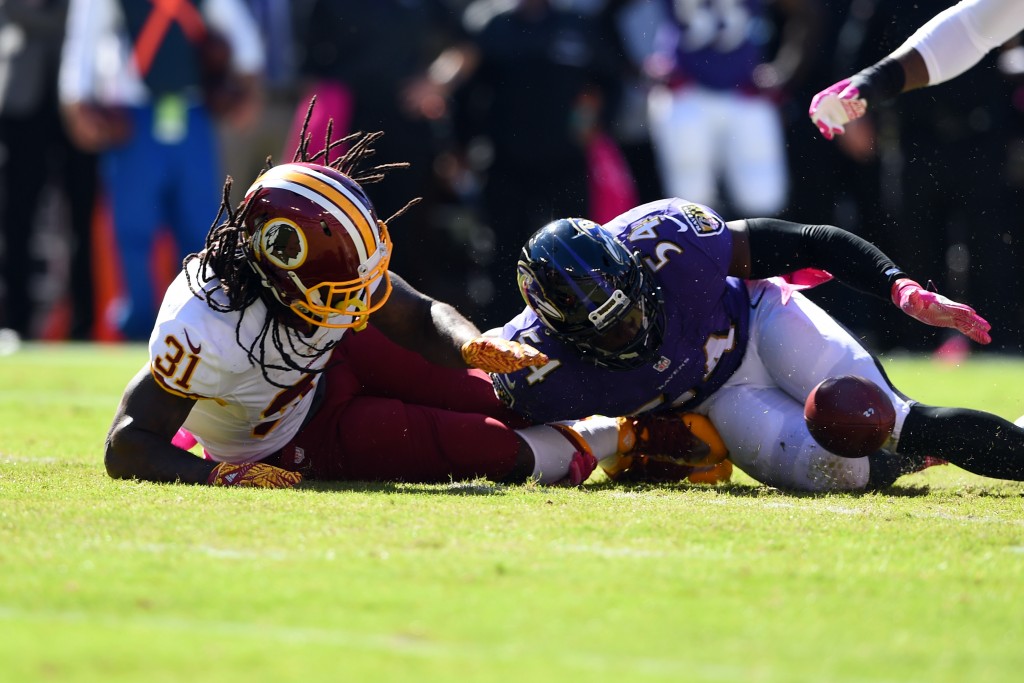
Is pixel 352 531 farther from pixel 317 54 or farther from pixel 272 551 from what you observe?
pixel 317 54

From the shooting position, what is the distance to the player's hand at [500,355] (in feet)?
14.5

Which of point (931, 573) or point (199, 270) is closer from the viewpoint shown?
point (931, 573)

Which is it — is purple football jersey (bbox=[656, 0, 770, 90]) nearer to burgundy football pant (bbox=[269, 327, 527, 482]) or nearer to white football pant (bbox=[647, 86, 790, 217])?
white football pant (bbox=[647, 86, 790, 217])

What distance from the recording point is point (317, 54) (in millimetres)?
12086

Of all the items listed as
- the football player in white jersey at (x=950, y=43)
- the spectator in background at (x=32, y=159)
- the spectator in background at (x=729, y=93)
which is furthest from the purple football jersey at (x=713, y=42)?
the spectator in background at (x=32, y=159)

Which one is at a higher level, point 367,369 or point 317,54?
point 317,54

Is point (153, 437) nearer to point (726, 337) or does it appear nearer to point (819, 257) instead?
point (726, 337)

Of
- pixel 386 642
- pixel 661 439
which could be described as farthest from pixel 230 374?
pixel 386 642

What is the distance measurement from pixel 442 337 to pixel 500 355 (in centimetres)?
45

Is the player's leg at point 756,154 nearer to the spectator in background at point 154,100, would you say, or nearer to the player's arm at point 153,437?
the spectator in background at point 154,100

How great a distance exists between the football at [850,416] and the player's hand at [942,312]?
0.27 meters

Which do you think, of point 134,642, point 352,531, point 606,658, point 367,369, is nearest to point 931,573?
point 606,658

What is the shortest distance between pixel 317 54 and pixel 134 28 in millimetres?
1435

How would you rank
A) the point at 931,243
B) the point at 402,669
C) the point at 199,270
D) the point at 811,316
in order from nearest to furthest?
the point at 402,669 → the point at 199,270 → the point at 811,316 → the point at 931,243
